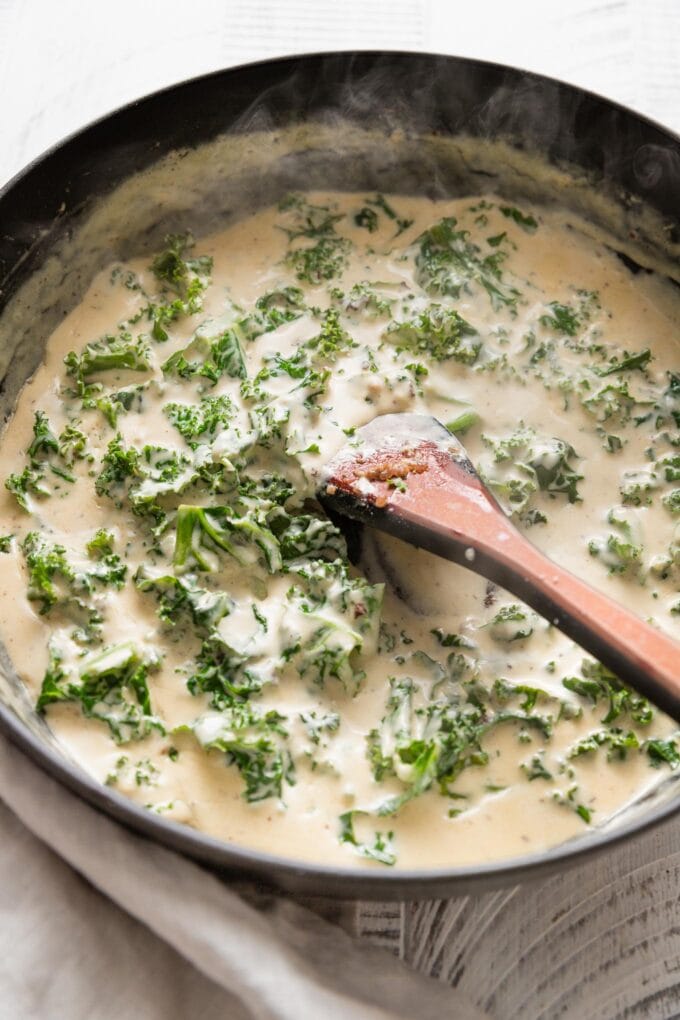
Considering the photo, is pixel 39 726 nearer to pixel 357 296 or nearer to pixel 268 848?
pixel 268 848

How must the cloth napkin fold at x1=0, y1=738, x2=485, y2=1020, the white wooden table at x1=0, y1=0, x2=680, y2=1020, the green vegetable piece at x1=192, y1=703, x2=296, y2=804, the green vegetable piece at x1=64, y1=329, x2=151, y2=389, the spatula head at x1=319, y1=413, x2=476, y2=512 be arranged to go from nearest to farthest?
the cloth napkin fold at x1=0, y1=738, x2=485, y2=1020
the green vegetable piece at x1=192, y1=703, x2=296, y2=804
the spatula head at x1=319, y1=413, x2=476, y2=512
the green vegetable piece at x1=64, y1=329, x2=151, y2=389
the white wooden table at x1=0, y1=0, x2=680, y2=1020

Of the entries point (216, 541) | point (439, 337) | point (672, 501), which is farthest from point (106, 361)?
point (672, 501)

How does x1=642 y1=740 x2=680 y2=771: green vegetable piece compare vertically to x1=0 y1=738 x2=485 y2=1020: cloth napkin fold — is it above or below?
above

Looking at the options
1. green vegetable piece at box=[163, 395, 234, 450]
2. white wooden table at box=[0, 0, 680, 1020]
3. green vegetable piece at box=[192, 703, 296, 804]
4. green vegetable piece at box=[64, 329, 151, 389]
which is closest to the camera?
green vegetable piece at box=[192, 703, 296, 804]

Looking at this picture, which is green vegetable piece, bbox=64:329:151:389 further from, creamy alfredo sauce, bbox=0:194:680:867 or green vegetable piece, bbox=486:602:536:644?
green vegetable piece, bbox=486:602:536:644

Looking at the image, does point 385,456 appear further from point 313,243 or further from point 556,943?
point 556,943

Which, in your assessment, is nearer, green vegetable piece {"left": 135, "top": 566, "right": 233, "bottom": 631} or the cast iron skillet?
green vegetable piece {"left": 135, "top": 566, "right": 233, "bottom": 631}

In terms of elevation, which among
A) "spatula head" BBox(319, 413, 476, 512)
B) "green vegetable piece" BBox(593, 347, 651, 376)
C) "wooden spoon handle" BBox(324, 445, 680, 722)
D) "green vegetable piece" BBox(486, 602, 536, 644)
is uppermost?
"green vegetable piece" BBox(593, 347, 651, 376)

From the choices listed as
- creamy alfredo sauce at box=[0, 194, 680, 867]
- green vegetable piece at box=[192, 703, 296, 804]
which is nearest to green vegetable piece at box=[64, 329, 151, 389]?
creamy alfredo sauce at box=[0, 194, 680, 867]

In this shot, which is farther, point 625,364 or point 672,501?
point 625,364

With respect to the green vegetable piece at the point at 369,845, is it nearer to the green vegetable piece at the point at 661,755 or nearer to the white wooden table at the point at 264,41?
the green vegetable piece at the point at 661,755
